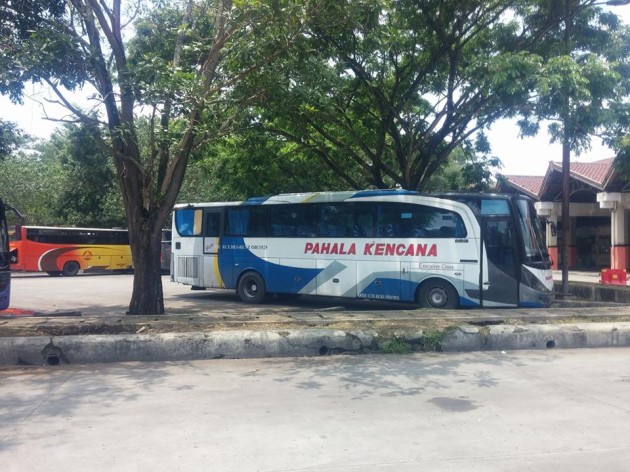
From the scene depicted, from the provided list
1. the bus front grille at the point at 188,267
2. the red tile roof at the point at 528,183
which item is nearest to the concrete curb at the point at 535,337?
the bus front grille at the point at 188,267

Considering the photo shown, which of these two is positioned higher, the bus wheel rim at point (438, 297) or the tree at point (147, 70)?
the tree at point (147, 70)

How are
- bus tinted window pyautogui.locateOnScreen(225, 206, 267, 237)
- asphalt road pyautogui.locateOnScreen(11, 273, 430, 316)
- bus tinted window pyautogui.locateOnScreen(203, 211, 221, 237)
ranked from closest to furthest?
1. asphalt road pyautogui.locateOnScreen(11, 273, 430, 316)
2. bus tinted window pyautogui.locateOnScreen(225, 206, 267, 237)
3. bus tinted window pyautogui.locateOnScreen(203, 211, 221, 237)

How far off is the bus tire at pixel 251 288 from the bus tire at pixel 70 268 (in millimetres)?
16666

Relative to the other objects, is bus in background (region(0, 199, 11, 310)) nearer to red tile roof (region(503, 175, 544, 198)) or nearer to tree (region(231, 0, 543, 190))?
tree (region(231, 0, 543, 190))

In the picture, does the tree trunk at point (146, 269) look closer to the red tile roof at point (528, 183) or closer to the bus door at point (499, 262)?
the bus door at point (499, 262)

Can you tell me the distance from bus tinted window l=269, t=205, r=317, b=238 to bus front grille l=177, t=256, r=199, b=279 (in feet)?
9.67

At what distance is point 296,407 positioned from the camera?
20.6 feet

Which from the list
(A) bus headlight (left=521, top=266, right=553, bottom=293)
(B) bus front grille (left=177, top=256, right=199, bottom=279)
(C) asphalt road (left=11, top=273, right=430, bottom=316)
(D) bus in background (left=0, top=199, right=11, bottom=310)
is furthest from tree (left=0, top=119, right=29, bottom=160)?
(A) bus headlight (left=521, top=266, right=553, bottom=293)

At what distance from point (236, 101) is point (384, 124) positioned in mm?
6120

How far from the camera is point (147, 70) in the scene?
9641mm

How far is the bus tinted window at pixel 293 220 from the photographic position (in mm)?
15688

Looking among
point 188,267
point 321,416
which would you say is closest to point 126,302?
point 188,267

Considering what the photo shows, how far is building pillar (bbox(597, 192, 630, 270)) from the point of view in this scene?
86.2ft

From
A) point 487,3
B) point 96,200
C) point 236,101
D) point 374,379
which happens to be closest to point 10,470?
point 374,379
